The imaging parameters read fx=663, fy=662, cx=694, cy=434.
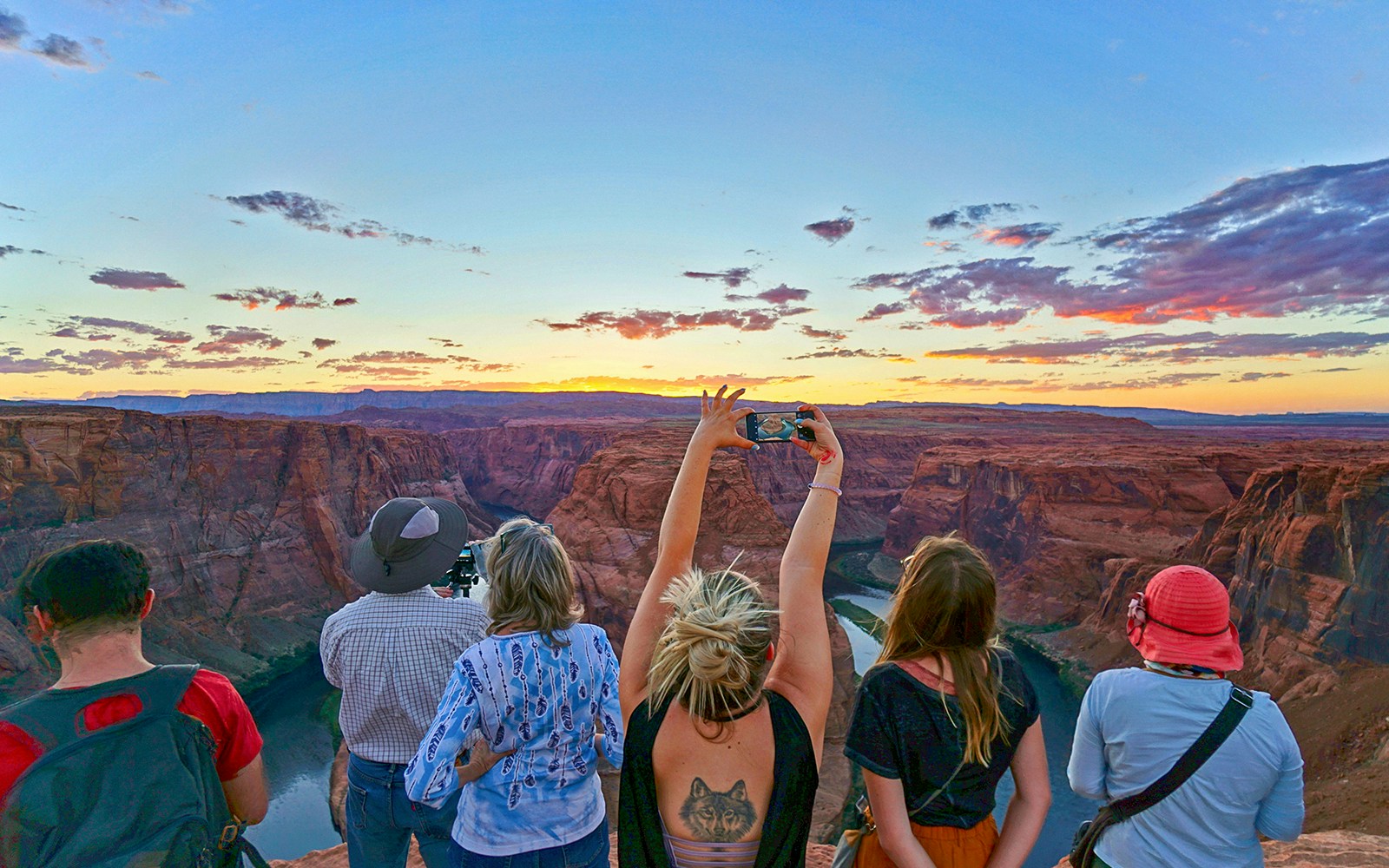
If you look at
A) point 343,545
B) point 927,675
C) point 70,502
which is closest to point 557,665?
point 927,675

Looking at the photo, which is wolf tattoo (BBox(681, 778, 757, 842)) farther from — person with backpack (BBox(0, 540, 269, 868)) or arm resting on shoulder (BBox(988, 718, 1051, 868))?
person with backpack (BBox(0, 540, 269, 868))

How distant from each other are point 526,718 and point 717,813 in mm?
1001

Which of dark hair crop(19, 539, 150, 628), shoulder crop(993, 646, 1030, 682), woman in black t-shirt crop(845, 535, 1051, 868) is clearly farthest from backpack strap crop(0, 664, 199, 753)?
shoulder crop(993, 646, 1030, 682)

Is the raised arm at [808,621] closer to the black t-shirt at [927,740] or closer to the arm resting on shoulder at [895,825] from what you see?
the black t-shirt at [927,740]

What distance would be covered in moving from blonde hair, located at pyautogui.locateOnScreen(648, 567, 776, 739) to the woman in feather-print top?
27.2 inches

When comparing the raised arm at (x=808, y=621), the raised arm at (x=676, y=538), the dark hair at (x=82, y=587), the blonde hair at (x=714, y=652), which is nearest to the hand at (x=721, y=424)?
the raised arm at (x=676, y=538)

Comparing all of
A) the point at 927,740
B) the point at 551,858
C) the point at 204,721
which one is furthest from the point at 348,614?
the point at 927,740

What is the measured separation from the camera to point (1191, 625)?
2.82 meters

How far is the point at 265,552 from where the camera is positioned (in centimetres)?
4562

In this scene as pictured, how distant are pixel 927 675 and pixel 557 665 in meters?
1.48

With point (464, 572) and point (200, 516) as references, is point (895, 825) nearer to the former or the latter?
point (464, 572)

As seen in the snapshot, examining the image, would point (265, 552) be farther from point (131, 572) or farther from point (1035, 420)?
point (1035, 420)

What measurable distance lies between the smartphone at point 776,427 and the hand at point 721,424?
16 cm

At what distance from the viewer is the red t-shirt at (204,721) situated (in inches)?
85.0
